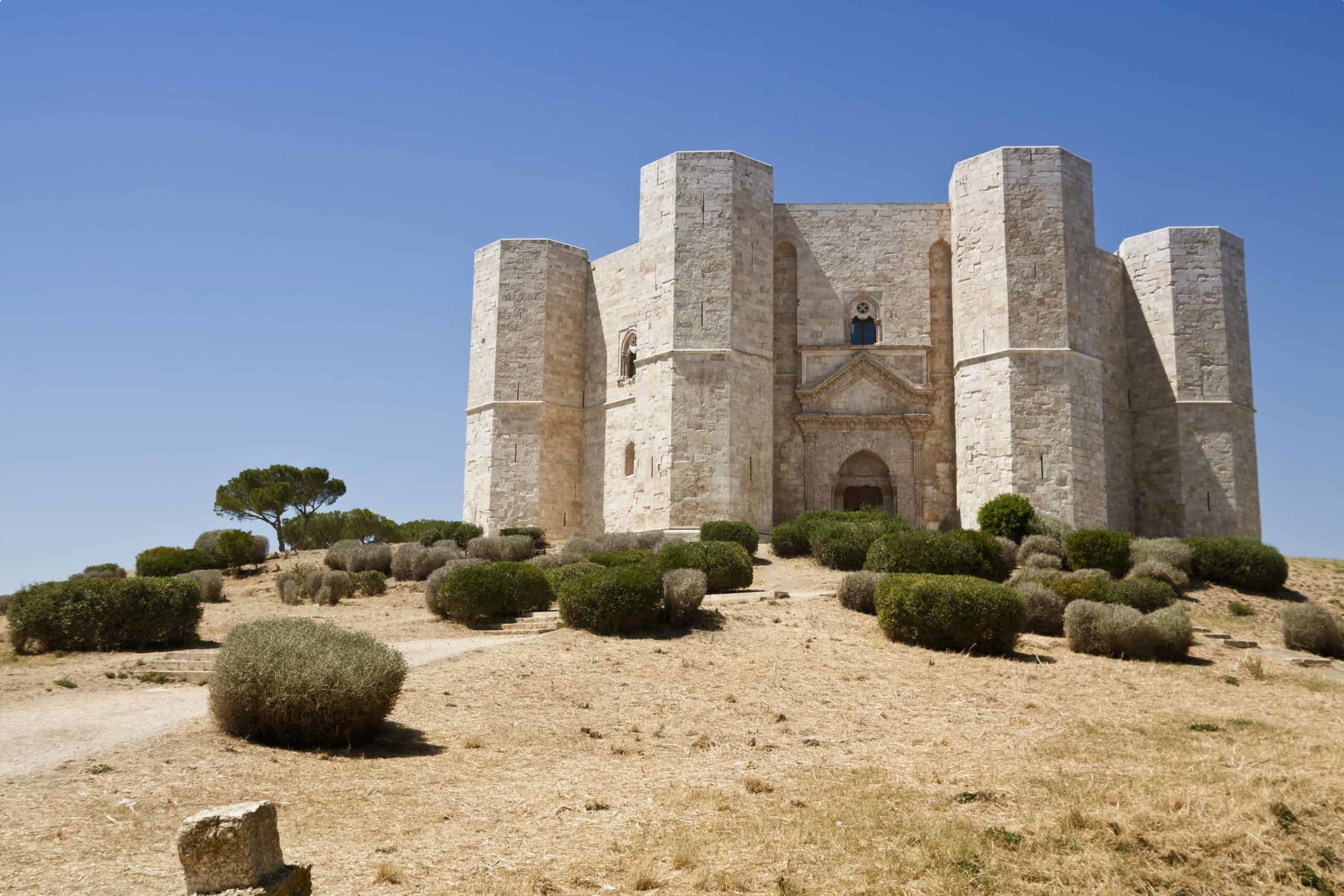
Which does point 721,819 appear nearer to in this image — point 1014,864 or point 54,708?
point 1014,864

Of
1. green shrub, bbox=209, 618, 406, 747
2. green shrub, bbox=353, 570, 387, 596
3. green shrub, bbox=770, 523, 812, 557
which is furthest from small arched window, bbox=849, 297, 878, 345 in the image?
green shrub, bbox=209, 618, 406, 747

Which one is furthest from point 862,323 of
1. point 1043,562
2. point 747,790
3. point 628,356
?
point 747,790

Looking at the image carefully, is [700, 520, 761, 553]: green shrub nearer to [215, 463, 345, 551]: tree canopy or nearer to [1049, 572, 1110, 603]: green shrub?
[1049, 572, 1110, 603]: green shrub

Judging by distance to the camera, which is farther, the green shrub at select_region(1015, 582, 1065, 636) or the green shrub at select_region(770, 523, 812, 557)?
the green shrub at select_region(770, 523, 812, 557)

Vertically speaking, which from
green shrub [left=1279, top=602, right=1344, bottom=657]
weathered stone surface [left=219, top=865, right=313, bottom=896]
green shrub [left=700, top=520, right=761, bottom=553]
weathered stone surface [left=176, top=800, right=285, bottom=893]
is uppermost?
green shrub [left=700, top=520, right=761, bottom=553]

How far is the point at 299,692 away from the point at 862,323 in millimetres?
23482

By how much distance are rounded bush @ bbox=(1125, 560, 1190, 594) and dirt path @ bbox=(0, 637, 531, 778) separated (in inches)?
712

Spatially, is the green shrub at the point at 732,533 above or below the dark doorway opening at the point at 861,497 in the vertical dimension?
below

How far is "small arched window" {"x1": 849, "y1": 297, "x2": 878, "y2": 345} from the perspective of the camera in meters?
28.6

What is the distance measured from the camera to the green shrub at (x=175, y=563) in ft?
78.8

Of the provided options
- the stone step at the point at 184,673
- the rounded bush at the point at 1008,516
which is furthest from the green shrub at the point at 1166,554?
the stone step at the point at 184,673

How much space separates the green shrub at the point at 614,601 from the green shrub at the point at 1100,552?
1183 cm

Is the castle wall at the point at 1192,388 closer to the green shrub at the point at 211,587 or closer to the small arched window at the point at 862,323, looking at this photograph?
the small arched window at the point at 862,323

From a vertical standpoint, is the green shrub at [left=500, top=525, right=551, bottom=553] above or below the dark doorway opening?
below
